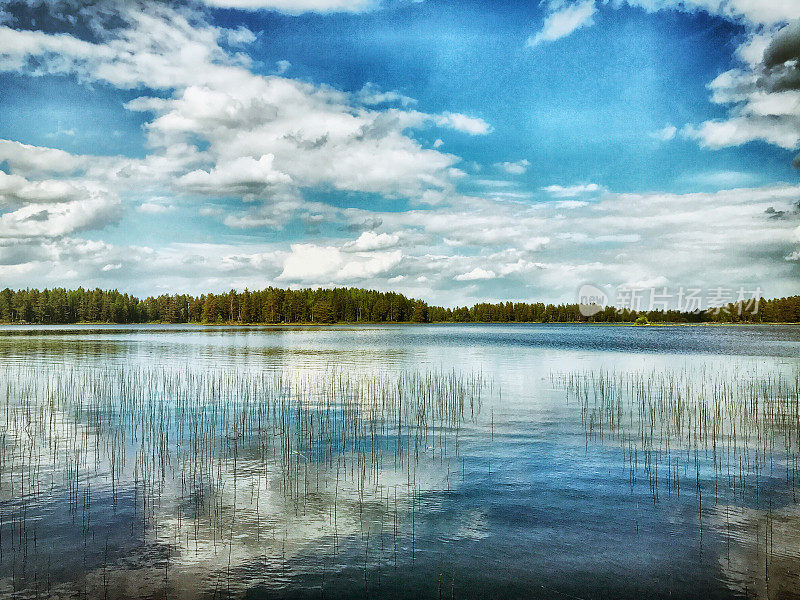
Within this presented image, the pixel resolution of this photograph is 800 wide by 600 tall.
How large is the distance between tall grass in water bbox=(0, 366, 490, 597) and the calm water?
7 cm

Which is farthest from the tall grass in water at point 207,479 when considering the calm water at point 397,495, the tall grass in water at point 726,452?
the tall grass in water at point 726,452

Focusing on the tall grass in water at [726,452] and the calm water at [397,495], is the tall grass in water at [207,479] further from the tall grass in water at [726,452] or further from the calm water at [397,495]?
the tall grass in water at [726,452]

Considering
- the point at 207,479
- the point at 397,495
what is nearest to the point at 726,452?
the point at 397,495

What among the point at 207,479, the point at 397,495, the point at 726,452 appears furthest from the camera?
the point at 726,452

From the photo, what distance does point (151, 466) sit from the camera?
626 inches

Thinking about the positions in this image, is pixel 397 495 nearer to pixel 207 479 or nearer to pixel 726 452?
pixel 207 479

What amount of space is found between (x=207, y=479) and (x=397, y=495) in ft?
16.6

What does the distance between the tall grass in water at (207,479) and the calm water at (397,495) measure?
0.21ft

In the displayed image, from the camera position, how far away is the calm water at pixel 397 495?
31.5 ft

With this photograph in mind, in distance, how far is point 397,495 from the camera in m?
13.5

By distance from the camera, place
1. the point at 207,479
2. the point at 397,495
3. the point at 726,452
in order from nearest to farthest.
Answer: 1. the point at 397,495
2. the point at 207,479
3. the point at 726,452

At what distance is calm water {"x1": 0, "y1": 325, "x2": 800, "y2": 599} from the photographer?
961 cm

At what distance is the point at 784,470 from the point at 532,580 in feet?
34.8

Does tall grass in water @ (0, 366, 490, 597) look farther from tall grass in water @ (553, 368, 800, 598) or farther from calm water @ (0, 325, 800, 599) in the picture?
tall grass in water @ (553, 368, 800, 598)
